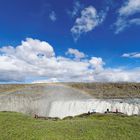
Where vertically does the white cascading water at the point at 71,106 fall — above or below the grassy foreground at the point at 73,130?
above

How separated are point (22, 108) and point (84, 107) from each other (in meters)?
36.4

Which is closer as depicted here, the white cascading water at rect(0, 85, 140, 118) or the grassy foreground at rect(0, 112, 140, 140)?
the grassy foreground at rect(0, 112, 140, 140)

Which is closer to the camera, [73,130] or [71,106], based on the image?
[73,130]

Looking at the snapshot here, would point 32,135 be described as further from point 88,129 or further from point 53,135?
point 88,129

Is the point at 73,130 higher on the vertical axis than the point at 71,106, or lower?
lower

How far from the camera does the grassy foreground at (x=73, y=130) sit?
24203 millimetres

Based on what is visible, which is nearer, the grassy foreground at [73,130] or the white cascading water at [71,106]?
the grassy foreground at [73,130]

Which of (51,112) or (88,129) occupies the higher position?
(51,112)

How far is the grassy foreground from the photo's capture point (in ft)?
79.4

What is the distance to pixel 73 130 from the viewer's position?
25.6 meters

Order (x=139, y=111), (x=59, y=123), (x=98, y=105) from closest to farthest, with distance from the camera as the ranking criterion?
1. (x=59, y=123)
2. (x=139, y=111)
3. (x=98, y=105)

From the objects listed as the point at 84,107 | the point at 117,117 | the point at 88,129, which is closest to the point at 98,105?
the point at 84,107

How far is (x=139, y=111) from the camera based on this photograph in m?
64.9

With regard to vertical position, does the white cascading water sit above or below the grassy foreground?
above
